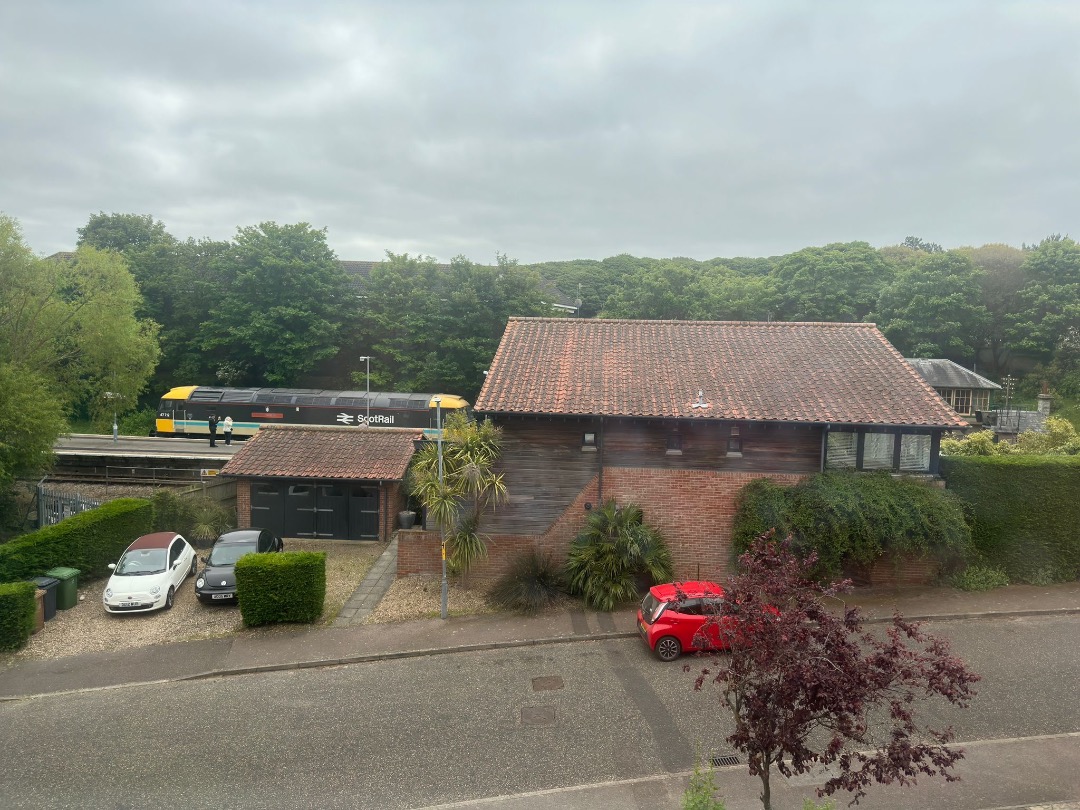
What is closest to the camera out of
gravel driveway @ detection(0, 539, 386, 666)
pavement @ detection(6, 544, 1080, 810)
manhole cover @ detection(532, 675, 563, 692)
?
pavement @ detection(6, 544, 1080, 810)

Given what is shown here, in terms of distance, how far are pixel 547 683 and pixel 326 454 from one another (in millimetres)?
12481

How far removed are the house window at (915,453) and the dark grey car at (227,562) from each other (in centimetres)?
1586

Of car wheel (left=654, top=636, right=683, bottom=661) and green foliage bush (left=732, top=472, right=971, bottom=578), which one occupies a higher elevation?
green foliage bush (left=732, top=472, right=971, bottom=578)

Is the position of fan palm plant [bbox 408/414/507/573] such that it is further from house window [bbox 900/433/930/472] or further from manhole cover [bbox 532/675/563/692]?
house window [bbox 900/433/930/472]

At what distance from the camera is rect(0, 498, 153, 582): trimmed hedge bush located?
15297mm

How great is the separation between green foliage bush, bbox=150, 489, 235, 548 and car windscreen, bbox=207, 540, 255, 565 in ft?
13.5

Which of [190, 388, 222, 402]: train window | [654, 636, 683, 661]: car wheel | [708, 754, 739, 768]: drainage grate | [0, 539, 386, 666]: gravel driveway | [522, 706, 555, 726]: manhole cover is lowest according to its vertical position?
[0, 539, 386, 666]: gravel driveway

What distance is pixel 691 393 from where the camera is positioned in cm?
1577

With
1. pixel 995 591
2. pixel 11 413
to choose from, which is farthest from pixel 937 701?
pixel 11 413

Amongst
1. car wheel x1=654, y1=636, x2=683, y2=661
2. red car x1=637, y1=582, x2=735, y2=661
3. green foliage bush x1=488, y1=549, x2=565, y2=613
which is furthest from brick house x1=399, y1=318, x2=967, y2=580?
car wheel x1=654, y1=636, x2=683, y2=661

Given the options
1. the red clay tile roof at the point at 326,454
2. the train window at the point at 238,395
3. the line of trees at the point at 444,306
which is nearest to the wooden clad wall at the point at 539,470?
the red clay tile roof at the point at 326,454

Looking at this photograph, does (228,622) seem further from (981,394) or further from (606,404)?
(981,394)

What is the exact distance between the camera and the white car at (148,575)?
14.8 m

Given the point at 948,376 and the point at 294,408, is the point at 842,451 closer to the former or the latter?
the point at 948,376
